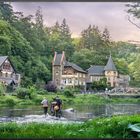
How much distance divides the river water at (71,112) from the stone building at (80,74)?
42 cm

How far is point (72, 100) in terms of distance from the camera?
6449 mm

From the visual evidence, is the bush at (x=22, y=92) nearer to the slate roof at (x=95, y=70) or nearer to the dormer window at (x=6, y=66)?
the dormer window at (x=6, y=66)

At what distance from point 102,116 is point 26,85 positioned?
4.54ft

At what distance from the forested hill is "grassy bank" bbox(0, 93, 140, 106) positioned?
0.30 m

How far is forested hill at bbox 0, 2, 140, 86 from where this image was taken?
6031 millimetres

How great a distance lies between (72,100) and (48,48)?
0.91 metres

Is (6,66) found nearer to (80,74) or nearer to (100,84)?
(80,74)

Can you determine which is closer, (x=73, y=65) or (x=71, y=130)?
(x=71, y=130)

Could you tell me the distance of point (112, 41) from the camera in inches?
238

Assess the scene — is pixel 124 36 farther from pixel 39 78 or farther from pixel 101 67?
pixel 39 78

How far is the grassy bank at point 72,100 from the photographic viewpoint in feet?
20.4

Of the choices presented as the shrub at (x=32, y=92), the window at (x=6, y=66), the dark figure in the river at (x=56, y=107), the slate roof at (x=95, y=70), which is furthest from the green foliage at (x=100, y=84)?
the window at (x=6, y=66)

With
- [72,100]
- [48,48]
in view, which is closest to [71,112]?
[72,100]

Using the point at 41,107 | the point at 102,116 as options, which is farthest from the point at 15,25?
the point at 102,116
